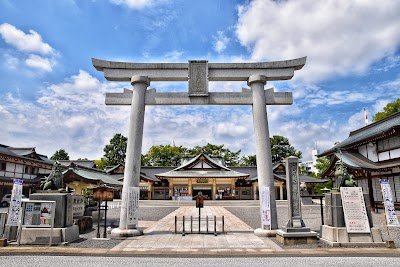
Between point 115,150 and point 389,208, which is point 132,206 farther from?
point 115,150

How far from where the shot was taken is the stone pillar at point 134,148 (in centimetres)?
1061

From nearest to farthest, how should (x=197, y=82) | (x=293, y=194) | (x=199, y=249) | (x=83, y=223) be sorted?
1. (x=199, y=249)
2. (x=293, y=194)
3. (x=197, y=82)
4. (x=83, y=223)

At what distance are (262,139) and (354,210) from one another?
4.06 meters

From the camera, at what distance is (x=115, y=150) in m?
62.1

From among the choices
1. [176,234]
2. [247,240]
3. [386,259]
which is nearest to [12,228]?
[176,234]

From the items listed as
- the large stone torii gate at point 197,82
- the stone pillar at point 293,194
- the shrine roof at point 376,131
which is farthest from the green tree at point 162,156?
the stone pillar at point 293,194

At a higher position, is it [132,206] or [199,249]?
[132,206]

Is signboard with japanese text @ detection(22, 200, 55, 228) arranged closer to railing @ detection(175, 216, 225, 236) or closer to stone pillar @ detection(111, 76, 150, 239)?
stone pillar @ detection(111, 76, 150, 239)

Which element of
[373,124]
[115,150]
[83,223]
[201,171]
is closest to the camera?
[83,223]

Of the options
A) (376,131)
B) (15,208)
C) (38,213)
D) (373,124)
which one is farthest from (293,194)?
(373,124)

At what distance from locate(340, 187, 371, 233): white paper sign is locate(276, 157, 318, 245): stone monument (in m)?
1.17

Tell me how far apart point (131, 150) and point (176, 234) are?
3981 mm

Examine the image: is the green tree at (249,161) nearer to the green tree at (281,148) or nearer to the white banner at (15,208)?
the green tree at (281,148)

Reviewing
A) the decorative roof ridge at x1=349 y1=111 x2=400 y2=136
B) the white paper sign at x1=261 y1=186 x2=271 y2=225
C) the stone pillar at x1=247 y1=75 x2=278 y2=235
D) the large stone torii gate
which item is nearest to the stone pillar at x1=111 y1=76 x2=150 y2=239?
the large stone torii gate
